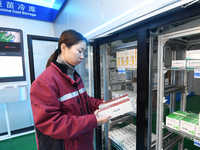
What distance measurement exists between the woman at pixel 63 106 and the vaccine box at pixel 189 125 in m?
0.80

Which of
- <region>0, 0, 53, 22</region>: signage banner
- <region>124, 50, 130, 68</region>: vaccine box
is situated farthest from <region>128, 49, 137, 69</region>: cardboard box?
<region>0, 0, 53, 22</region>: signage banner

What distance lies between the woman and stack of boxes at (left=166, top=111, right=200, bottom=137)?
29.9 inches

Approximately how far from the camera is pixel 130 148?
1605 millimetres

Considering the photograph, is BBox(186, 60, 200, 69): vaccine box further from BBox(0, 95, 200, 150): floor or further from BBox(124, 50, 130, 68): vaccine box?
BBox(0, 95, 200, 150): floor

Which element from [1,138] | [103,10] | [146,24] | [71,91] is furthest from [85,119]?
[1,138]

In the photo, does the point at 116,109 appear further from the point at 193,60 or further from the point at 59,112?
the point at 193,60

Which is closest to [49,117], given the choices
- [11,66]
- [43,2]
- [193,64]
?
[193,64]

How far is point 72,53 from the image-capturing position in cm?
110

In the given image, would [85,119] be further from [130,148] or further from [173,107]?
[173,107]

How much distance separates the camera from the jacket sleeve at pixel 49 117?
86cm

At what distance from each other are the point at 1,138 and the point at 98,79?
9.91ft

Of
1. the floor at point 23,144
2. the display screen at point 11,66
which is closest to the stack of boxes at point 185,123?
the floor at point 23,144

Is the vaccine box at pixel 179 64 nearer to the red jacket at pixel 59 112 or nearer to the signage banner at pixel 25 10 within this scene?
the red jacket at pixel 59 112

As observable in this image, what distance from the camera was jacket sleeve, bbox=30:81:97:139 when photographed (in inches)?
33.7
